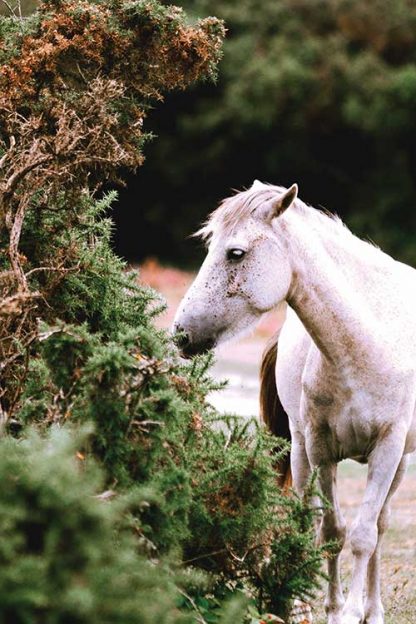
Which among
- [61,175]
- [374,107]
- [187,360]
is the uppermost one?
[374,107]

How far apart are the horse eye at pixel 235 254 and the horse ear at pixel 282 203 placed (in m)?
0.27

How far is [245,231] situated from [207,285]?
332 millimetres

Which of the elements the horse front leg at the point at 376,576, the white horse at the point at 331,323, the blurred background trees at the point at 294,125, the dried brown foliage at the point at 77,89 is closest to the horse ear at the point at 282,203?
the white horse at the point at 331,323

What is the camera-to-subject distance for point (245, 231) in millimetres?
5363

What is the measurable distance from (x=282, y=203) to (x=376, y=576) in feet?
7.93

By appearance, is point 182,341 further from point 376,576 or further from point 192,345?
point 376,576

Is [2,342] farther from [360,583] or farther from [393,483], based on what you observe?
[393,483]

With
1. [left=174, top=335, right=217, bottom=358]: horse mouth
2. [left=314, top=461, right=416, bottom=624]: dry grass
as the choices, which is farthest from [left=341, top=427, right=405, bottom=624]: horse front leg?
[left=174, top=335, right=217, bottom=358]: horse mouth

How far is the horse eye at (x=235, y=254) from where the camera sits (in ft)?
17.5

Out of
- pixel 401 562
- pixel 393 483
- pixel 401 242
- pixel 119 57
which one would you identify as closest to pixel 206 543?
pixel 393 483

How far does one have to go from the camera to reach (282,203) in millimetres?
5434

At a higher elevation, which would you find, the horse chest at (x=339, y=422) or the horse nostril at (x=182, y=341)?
the horse chest at (x=339, y=422)

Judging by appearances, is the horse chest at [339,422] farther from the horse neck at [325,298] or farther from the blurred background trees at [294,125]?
the blurred background trees at [294,125]

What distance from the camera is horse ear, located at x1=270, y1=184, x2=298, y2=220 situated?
5.39 m
